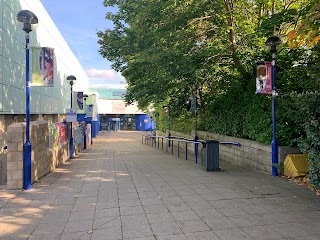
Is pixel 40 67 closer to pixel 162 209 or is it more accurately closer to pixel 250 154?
pixel 162 209

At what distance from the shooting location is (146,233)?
370 centimetres

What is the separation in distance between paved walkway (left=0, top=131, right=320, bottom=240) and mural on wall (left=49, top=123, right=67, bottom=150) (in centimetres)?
199

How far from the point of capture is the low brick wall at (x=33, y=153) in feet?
20.0

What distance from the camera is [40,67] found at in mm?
6676

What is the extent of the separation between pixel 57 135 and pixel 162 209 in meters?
6.47

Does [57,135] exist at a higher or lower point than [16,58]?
lower

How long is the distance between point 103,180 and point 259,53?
6.43 meters

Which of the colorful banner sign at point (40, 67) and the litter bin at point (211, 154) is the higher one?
the colorful banner sign at point (40, 67)

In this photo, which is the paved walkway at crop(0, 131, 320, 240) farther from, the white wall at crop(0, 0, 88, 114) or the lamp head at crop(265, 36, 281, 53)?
the white wall at crop(0, 0, 88, 114)

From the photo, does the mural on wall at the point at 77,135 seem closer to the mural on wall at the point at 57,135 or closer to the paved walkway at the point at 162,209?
the mural on wall at the point at 57,135

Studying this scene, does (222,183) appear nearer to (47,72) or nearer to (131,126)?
(47,72)

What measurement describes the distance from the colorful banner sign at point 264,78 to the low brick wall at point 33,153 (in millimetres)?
6116

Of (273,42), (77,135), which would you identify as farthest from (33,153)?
(77,135)

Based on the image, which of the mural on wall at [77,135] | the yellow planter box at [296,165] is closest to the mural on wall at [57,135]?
the mural on wall at [77,135]
